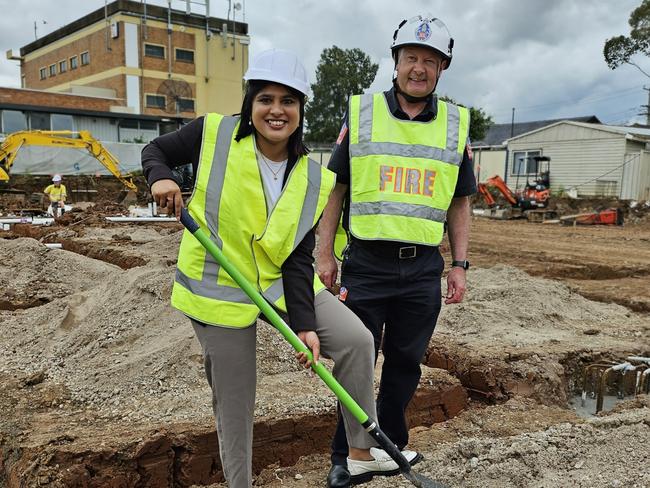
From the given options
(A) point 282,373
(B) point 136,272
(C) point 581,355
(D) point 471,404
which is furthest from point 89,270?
(C) point 581,355

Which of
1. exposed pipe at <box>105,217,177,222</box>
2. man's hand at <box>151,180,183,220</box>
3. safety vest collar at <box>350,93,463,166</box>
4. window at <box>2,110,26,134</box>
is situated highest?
window at <box>2,110,26,134</box>

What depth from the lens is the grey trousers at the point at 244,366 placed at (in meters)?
2.28

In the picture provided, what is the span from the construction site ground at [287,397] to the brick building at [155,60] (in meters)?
32.5

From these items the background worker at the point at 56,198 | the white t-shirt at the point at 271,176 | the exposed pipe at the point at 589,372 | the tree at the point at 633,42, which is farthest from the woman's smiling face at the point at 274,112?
the tree at the point at 633,42

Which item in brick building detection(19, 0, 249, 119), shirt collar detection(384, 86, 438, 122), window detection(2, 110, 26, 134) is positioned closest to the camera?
shirt collar detection(384, 86, 438, 122)

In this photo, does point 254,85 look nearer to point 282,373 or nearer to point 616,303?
point 282,373

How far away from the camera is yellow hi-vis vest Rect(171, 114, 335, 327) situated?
7.40 feet

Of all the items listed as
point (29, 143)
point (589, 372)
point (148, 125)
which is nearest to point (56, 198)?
point (29, 143)

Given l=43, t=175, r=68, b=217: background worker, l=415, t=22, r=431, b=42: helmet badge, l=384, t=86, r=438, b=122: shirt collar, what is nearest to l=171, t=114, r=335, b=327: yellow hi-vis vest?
l=384, t=86, r=438, b=122: shirt collar

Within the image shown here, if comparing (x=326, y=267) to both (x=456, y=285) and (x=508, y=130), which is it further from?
(x=508, y=130)

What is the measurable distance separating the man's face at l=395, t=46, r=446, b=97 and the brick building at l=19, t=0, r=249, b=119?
35.5 m

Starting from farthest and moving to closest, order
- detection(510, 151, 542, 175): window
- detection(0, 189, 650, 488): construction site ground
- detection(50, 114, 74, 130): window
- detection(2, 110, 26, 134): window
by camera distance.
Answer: detection(50, 114, 74, 130): window < detection(2, 110, 26, 134): window < detection(510, 151, 542, 175): window < detection(0, 189, 650, 488): construction site ground

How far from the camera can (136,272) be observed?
21.5ft

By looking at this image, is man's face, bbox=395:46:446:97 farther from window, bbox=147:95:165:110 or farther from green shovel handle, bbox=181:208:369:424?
window, bbox=147:95:165:110
